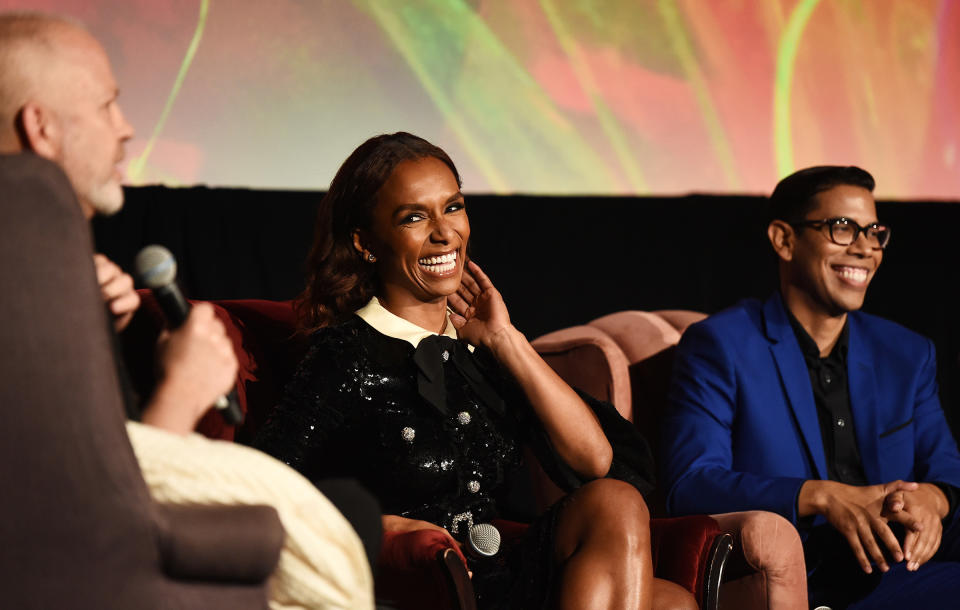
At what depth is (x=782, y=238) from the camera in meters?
2.93

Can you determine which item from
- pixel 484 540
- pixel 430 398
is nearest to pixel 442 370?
pixel 430 398

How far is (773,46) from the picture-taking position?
4.48 meters

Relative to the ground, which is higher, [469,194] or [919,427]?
[469,194]

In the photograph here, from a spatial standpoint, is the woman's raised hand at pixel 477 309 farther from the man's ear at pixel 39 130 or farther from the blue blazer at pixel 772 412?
the man's ear at pixel 39 130

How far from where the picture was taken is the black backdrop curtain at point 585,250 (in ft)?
10.4

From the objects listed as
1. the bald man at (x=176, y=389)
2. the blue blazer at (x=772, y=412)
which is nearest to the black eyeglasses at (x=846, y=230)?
the blue blazer at (x=772, y=412)

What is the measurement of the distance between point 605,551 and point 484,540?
0.26 metres

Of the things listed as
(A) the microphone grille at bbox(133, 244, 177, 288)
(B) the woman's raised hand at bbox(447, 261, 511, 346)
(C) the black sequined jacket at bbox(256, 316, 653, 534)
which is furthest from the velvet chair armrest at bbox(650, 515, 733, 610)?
(A) the microphone grille at bbox(133, 244, 177, 288)

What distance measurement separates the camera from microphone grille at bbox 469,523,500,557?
2.05 meters

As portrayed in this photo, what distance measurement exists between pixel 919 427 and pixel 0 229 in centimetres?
238

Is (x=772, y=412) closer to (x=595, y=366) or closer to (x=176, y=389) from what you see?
(x=595, y=366)

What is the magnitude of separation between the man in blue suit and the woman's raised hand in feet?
2.07

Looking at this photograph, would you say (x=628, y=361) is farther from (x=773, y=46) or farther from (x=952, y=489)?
(x=773, y=46)

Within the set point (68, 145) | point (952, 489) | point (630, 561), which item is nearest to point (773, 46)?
point (952, 489)
